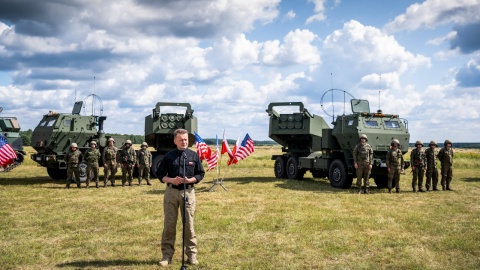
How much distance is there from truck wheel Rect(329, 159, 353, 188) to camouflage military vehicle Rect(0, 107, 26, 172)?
50.0 feet

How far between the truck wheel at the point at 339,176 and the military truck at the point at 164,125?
7169mm

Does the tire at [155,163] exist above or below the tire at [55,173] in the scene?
above

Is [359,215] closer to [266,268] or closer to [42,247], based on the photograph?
[266,268]

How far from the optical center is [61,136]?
18.9 m

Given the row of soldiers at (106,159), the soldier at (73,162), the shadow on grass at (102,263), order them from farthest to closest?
the row of soldiers at (106,159), the soldier at (73,162), the shadow on grass at (102,263)

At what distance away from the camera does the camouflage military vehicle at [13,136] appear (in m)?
23.0

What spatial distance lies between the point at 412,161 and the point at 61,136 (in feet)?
43.9

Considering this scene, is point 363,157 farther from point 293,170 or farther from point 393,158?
point 293,170

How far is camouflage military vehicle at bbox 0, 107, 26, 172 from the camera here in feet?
75.6

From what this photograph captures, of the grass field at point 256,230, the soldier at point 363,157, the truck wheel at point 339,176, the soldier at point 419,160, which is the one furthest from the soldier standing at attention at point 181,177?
the soldier at point 419,160

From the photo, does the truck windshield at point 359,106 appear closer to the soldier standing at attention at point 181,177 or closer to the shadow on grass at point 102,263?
the soldier standing at attention at point 181,177

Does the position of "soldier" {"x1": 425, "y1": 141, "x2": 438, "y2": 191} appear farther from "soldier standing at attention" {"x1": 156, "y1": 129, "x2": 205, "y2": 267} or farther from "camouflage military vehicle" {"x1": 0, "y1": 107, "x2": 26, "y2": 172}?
"camouflage military vehicle" {"x1": 0, "y1": 107, "x2": 26, "y2": 172}

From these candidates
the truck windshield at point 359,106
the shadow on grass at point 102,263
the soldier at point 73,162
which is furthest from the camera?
the truck windshield at point 359,106

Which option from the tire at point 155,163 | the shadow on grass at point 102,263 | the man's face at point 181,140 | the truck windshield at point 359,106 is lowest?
the shadow on grass at point 102,263
